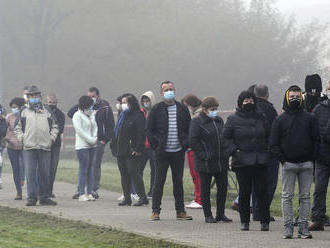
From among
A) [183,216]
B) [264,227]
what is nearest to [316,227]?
[264,227]

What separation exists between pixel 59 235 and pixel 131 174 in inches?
162

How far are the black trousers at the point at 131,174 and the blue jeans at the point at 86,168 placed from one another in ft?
3.19

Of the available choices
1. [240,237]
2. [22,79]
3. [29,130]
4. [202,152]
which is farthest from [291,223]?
[22,79]

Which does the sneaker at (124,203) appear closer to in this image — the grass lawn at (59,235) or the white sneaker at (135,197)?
the white sneaker at (135,197)

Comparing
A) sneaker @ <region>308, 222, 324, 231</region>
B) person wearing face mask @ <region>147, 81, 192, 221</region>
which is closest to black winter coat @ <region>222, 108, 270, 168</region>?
sneaker @ <region>308, 222, 324, 231</region>

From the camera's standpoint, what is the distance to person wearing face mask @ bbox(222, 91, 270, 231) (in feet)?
36.6

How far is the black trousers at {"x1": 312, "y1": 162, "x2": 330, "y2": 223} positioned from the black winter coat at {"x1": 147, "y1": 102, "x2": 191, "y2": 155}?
211cm

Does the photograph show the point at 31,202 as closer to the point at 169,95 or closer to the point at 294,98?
the point at 169,95

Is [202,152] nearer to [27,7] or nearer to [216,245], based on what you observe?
[216,245]

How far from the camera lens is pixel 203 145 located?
12.2m

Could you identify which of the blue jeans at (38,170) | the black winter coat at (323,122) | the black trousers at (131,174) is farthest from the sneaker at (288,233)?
the blue jeans at (38,170)

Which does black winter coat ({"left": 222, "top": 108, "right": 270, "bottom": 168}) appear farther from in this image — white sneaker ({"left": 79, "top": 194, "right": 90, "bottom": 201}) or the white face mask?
white sneaker ({"left": 79, "top": 194, "right": 90, "bottom": 201})

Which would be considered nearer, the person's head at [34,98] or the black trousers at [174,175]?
the black trousers at [174,175]

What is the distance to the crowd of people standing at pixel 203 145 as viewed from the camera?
10.4 meters
